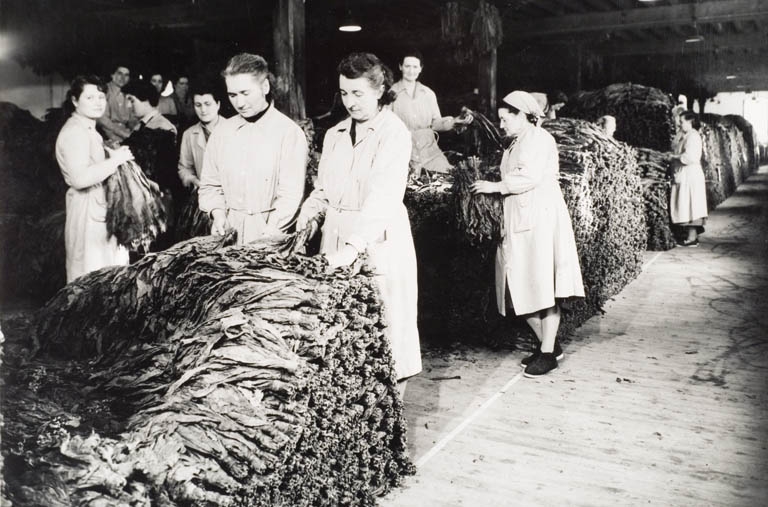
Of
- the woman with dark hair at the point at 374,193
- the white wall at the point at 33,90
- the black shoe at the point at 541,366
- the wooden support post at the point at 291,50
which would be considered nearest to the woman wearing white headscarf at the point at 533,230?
the black shoe at the point at 541,366

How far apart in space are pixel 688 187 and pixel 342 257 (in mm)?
9330

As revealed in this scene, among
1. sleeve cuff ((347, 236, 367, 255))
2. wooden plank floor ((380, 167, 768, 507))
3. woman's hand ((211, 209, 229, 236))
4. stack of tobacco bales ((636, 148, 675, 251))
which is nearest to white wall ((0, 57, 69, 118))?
woman's hand ((211, 209, 229, 236))

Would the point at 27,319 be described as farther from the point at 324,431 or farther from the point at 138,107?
the point at 138,107

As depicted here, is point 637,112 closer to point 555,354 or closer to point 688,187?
point 688,187

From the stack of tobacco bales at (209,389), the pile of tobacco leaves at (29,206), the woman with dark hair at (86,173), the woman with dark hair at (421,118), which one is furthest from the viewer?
the woman with dark hair at (421,118)

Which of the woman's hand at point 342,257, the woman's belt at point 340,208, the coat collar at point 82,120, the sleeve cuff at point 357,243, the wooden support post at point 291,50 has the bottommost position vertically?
the woman's hand at point 342,257

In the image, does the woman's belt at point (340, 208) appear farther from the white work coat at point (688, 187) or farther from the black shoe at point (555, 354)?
the white work coat at point (688, 187)

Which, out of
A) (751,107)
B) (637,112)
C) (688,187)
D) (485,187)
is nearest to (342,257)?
(485,187)

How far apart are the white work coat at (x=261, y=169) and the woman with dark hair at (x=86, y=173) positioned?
127 centimetres

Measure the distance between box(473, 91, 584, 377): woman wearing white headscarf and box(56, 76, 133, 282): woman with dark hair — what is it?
2665mm

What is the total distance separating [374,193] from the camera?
3.32 metres

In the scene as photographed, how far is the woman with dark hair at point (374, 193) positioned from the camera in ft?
10.8

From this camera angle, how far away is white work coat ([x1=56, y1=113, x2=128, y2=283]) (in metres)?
4.76

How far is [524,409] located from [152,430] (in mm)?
2940
